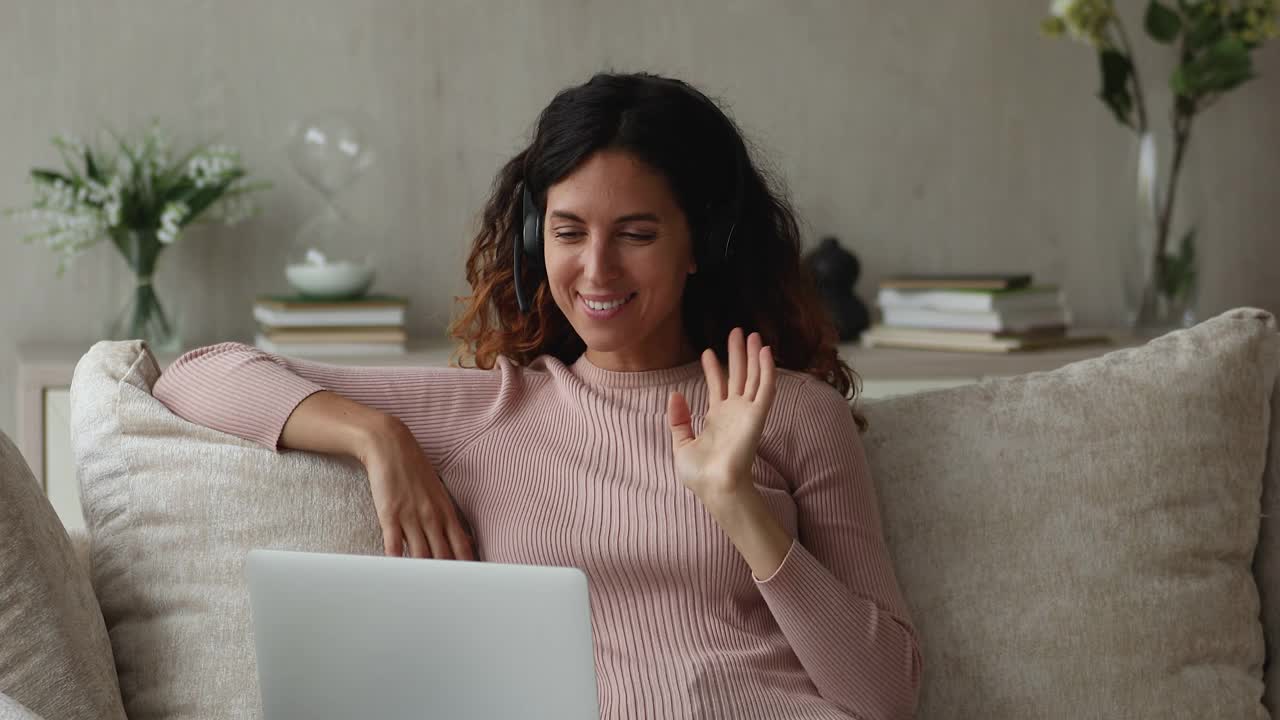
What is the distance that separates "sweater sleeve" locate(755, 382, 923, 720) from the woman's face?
21 centimetres

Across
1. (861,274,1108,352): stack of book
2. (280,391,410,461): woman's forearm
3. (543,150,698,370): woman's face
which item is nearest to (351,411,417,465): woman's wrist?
(280,391,410,461): woman's forearm

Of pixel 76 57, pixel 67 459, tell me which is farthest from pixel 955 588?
pixel 76 57

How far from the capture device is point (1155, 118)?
9.53ft

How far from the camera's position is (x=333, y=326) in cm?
257

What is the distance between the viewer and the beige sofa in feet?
4.85

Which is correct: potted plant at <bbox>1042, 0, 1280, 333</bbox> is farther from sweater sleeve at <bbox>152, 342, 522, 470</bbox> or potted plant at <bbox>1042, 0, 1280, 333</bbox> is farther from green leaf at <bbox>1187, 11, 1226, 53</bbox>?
sweater sleeve at <bbox>152, 342, 522, 470</bbox>

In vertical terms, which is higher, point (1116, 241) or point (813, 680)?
point (1116, 241)

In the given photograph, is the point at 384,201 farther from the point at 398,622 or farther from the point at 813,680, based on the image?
the point at 398,622

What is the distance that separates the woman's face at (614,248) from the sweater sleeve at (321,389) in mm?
184

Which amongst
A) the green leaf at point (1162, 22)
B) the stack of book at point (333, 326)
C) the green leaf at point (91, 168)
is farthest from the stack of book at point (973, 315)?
the green leaf at point (91, 168)

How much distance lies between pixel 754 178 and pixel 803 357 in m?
0.23

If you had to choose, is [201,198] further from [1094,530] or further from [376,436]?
[1094,530]

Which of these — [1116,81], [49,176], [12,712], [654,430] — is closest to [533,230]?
[654,430]

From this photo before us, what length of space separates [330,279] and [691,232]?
125 centimetres
